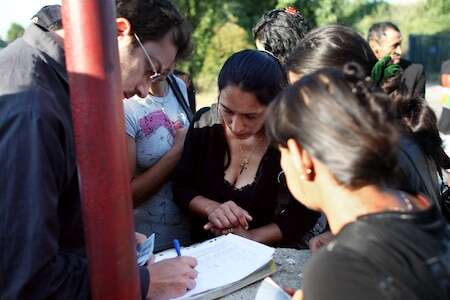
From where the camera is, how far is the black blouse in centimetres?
205

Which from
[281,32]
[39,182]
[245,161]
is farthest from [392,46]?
[39,182]

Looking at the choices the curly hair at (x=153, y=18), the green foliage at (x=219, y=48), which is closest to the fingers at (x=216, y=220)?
the curly hair at (x=153, y=18)

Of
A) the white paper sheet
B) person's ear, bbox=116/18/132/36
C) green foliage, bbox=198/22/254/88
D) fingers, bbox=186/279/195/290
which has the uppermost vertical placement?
person's ear, bbox=116/18/132/36

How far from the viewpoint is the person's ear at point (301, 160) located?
113 cm

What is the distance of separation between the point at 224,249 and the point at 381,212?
29.9 inches

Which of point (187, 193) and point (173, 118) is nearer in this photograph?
point (187, 193)

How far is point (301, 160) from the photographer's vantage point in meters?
1.14

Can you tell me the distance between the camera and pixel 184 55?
1922mm

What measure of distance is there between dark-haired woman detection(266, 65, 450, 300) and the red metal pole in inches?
13.7

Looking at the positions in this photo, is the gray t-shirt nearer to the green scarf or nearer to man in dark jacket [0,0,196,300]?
man in dark jacket [0,0,196,300]

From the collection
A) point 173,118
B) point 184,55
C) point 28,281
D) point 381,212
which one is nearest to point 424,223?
point 381,212

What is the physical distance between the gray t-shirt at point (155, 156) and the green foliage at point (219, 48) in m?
14.9

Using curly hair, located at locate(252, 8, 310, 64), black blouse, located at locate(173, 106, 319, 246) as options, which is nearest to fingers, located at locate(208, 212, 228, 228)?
black blouse, located at locate(173, 106, 319, 246)

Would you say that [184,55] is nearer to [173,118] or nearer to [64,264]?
[173,118]
